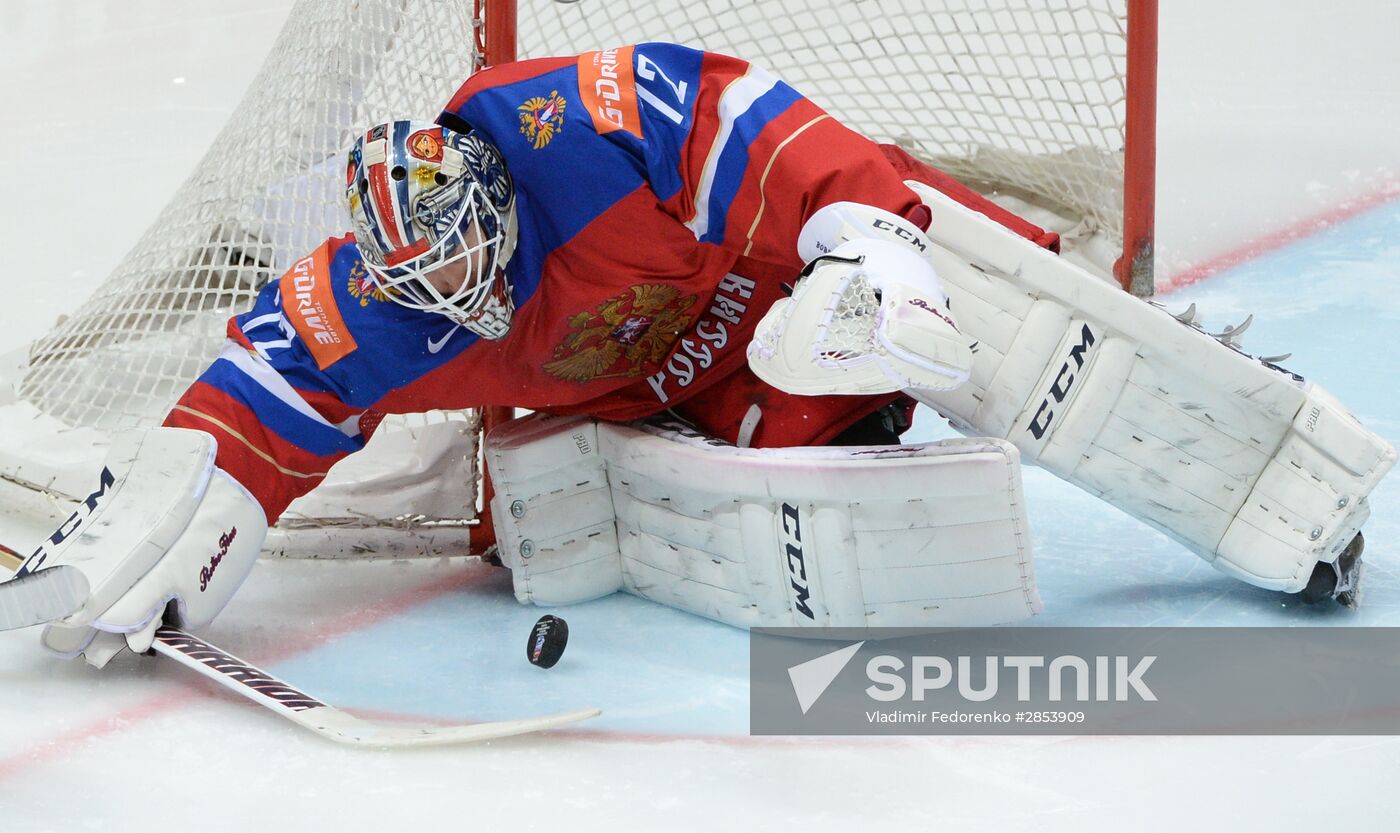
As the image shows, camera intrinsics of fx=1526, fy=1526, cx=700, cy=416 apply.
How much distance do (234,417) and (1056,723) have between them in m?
1.14

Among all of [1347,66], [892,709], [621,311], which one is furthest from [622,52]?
[1347,66]

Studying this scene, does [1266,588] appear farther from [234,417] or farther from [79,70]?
[79,70]

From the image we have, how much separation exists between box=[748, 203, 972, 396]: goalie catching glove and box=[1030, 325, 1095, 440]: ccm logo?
0.39 meters

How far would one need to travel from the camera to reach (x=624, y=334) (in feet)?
6.99

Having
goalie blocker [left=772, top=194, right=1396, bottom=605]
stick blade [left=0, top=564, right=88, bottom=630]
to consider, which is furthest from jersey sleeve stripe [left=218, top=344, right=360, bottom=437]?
goalie blocker [left=772, top=194, right=1396, bottom=605]

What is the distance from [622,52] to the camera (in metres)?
1.93

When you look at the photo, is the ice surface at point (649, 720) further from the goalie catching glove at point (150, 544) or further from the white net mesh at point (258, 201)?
the white net mesh at point (258, 201)

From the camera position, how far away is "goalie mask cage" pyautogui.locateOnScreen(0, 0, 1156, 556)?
250cm

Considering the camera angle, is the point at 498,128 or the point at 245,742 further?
the point at 498,128

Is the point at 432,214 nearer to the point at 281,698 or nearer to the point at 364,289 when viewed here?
the point at 364,289

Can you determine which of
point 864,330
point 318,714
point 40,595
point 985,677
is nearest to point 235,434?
point 40,595

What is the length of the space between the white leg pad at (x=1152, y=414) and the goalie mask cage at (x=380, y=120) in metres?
0.77

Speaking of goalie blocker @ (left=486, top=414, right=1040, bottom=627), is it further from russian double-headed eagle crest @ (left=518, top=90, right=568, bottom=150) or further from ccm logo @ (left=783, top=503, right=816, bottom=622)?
russian double-headed eagle crest @ (left=518, top=90, right=568, bottom=150)

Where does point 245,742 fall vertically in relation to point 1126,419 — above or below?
below
